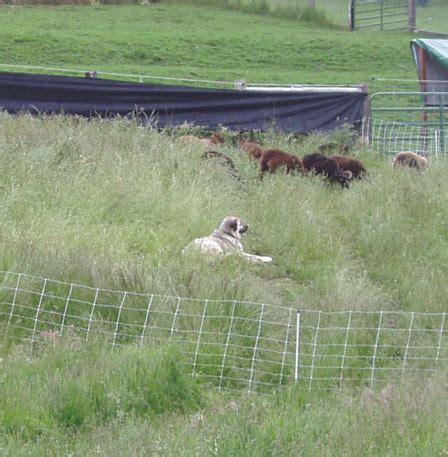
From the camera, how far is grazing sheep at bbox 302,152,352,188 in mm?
15359

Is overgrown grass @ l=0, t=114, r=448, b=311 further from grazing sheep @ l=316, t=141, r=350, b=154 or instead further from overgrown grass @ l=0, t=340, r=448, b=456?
grazing sheep @ l=316, t=141, r=350, b=154

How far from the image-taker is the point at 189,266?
32.5 ft

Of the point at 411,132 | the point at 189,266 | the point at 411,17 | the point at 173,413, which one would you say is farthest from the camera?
the point at 411,17

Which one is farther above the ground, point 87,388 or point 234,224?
point 234,224

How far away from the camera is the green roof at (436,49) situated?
2329 cm

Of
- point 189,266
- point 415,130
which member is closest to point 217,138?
point 415,130

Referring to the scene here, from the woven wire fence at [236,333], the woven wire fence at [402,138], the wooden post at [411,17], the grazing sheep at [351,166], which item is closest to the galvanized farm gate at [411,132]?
the woven wire fence at [402,138]

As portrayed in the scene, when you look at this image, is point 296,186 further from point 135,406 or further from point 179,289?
point 135,406

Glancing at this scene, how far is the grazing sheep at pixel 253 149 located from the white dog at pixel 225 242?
4.58 m

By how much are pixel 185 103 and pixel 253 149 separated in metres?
2.63

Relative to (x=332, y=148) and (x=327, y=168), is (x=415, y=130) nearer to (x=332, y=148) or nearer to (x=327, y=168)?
(x=332, y=148)

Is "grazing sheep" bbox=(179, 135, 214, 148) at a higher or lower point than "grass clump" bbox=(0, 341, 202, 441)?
higher

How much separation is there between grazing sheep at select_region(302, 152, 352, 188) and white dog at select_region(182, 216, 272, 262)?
12.0 feet

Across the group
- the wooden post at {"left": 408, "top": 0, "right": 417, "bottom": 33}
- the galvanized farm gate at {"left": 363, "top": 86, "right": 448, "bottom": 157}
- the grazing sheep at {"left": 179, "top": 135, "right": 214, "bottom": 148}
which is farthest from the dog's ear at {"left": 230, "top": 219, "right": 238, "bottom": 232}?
the wooden post at {"left": 408, "top": 0, "right": 417, "bottom": 33}
